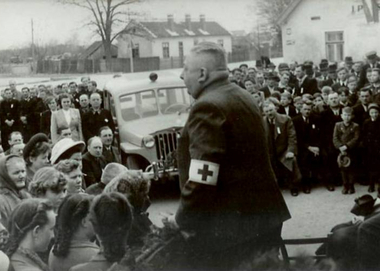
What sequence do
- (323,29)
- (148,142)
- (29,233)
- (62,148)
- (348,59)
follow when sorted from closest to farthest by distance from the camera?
(29,233) < (62,148) < (148,142) < (348,59) < (323,29)

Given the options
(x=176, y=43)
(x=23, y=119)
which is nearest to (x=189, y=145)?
(x=176, y=43)

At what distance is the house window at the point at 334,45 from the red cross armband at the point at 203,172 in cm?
581

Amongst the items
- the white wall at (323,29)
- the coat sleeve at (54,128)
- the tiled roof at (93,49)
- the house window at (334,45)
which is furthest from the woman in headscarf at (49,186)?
the house window at (334,45)

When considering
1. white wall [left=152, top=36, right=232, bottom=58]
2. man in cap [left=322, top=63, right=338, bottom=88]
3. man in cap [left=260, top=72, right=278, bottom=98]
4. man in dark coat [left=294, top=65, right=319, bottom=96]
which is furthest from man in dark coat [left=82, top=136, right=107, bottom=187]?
man in cap [left=322, top=63, right=338, bottom=88]

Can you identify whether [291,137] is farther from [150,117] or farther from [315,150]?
[150,117]

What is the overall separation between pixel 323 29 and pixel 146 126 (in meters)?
3.60

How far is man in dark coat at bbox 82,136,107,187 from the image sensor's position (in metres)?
3.31

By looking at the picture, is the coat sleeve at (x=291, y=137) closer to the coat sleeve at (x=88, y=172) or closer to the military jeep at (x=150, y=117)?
the military jeep at (x=150, y=117)

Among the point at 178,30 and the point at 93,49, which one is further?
the point at 178,30

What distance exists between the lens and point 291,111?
4488mm

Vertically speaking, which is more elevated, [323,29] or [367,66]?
[323,29]

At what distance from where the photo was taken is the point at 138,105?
15.0 feet

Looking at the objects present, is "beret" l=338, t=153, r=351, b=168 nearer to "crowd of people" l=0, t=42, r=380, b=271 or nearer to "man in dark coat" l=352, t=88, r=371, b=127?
"man in dark coat" l=352, t=88, r=371, b=127

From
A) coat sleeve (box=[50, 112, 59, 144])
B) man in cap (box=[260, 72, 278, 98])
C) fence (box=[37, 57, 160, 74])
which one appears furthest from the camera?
man in cap (box=[260, 72, 278, 98])
